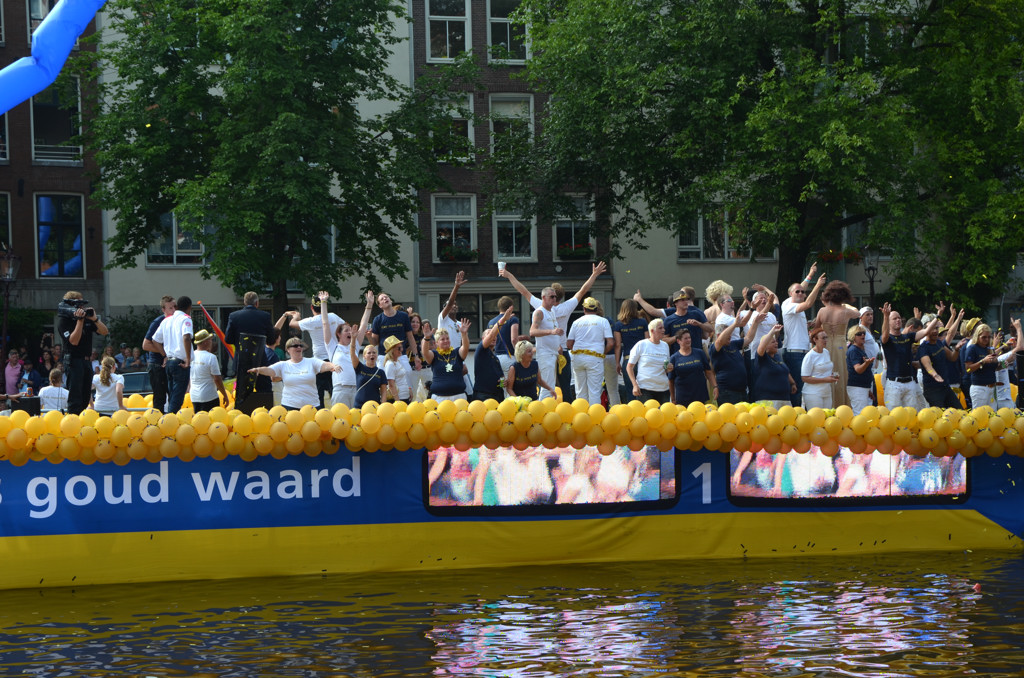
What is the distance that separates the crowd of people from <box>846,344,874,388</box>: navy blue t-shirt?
0.05 ft

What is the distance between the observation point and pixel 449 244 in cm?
3756

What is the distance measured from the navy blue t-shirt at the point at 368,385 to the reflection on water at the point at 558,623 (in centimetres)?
451

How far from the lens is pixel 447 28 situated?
3712 centimetres

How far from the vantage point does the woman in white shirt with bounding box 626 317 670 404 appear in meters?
13.4

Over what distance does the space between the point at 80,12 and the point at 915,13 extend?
25.1 metres

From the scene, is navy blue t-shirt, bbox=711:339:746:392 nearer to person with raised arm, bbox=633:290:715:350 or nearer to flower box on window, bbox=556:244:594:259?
person with raised arm, bbox=633:290:715:350

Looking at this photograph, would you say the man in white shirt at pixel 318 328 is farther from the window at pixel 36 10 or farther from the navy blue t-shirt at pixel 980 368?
the window at pixel 36 10

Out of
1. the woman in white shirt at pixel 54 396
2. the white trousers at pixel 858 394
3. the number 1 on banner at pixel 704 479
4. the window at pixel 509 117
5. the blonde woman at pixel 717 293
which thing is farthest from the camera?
the window at pixel 509 117

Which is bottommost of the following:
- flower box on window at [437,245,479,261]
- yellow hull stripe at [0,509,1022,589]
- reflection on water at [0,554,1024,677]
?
reflection on water at [0,554,1024,677]

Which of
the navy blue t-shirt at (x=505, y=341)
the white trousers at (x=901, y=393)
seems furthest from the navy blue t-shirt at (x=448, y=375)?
the white trousers at (x=901, y=393)

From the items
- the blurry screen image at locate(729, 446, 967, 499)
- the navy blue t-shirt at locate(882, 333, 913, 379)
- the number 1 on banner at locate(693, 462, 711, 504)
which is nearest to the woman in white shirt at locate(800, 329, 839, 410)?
the navy blue t-shirt at locate(882, 333, 913, 379)

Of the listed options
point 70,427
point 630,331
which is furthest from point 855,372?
point 70,427

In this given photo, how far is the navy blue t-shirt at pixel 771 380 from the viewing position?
12445 mm

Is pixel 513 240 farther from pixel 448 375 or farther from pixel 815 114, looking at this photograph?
pixel 448 375
